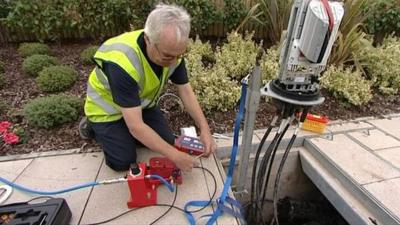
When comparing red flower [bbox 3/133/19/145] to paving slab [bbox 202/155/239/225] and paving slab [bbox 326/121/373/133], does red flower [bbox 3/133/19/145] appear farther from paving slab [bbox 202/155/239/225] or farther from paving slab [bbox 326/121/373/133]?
paving slab [bbox 326/121/373/133]

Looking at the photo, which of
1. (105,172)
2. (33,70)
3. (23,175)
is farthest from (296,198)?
(33,70)

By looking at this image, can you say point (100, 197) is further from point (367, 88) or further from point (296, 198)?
point (367, 88)

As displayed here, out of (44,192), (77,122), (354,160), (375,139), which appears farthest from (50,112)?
(375,139)

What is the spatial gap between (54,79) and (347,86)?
284cm

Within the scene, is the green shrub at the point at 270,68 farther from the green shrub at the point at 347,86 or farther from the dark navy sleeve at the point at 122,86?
the dark navy sleeve at the point at 122,86

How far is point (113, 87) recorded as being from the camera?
140 centimetres

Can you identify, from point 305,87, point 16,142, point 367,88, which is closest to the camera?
point 305,87

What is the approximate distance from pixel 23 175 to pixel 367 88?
295cm

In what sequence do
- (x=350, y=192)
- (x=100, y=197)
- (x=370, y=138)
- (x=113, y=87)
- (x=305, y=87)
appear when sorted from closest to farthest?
1. (x=305, y=87)
2. (x=113, y=87)
3. (x=100, y=197)
4. (x=350, y=192)
5. (x=370, y=138)

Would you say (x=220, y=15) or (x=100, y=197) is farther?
(x=220, y=15)

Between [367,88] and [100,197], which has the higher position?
[367,88]

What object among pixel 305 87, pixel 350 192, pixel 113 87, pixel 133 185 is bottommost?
pixel 350 192

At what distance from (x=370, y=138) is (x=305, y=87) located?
138cm

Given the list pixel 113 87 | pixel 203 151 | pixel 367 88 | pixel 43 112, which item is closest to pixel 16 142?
pixel 43 112
